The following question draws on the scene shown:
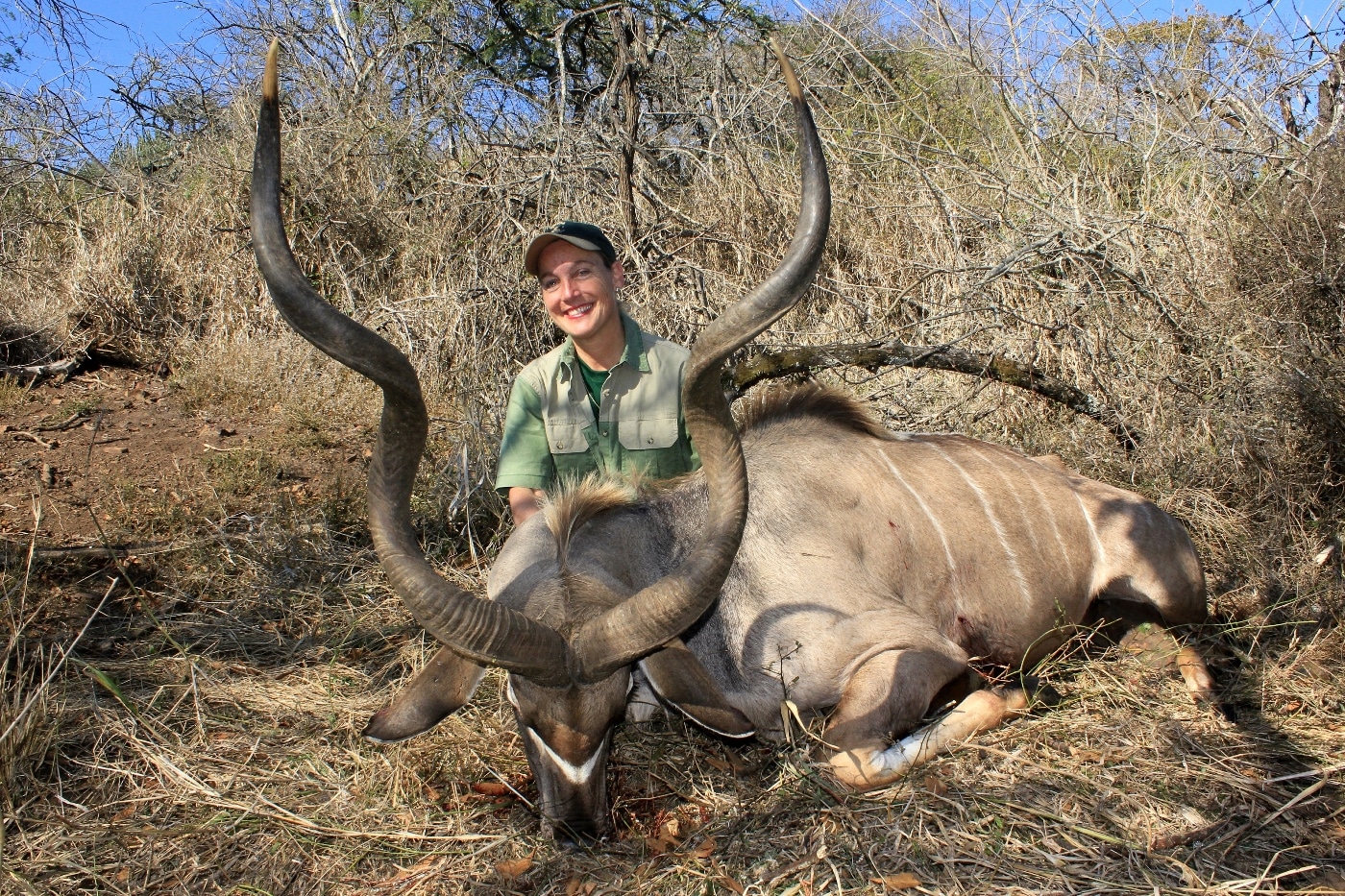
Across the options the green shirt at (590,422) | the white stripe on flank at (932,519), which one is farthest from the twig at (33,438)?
the white stripe on flank at (932,519)

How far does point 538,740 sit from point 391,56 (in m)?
8.81

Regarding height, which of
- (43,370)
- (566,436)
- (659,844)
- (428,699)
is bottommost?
(659,844)

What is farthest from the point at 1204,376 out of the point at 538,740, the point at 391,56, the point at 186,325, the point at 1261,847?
the point at 391,56

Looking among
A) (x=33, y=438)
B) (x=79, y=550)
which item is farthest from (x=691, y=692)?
(x=33, y=438)

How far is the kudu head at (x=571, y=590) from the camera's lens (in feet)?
7.54

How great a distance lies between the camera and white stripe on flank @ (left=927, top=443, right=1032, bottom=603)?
373 centimetres

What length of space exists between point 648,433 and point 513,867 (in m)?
1.81

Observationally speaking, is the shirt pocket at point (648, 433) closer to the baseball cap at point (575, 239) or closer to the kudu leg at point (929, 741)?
the baseball cap at point (575, 239)

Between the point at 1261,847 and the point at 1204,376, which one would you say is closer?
the point at 1261,847

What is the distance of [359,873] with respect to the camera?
102 inches

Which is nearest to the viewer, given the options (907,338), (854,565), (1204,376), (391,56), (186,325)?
(854,565)

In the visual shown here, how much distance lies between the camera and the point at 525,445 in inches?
154

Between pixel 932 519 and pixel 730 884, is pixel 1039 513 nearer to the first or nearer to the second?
pixel 932 519

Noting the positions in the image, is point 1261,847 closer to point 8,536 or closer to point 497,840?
point 497,840
